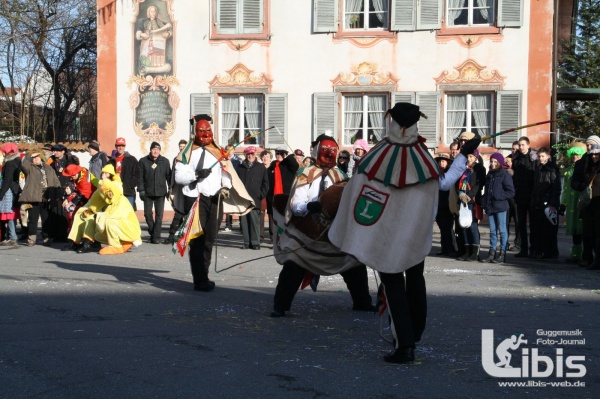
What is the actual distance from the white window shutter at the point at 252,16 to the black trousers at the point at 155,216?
781 cm

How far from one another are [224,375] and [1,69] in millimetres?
31134

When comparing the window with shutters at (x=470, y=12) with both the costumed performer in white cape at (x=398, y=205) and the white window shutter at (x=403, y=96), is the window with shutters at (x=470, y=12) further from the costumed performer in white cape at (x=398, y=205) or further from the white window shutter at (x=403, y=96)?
the costumed performer in white cape at (x=398, y=205)

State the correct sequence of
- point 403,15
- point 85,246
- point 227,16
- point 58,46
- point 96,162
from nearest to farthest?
1. point 85,246
2. point 96,162
3. point 403,15
4. point 227,16
5. point 58,46

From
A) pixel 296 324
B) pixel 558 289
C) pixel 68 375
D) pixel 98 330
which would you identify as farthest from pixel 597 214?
pixel 68 375

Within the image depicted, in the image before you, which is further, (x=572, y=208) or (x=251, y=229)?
(x=251, y=229)

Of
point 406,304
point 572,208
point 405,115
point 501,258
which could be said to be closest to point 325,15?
point 572,208

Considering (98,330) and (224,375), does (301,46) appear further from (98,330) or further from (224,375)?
(224,375)

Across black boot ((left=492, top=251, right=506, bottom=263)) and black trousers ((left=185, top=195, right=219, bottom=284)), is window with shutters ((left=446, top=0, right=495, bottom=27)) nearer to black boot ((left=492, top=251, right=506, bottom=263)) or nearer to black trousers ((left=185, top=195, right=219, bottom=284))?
black boot ((left=492, top=251, right=506, bottom=263))

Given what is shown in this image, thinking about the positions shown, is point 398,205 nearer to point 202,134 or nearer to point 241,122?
point 202,134

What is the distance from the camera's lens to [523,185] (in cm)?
1517

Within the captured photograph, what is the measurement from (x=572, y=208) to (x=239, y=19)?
12.5 metres

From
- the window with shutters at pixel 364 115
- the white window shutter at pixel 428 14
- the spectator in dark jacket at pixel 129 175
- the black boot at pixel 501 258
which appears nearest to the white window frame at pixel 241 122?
the window with shutters at pixel 364 115

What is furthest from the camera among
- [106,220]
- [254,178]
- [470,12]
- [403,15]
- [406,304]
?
[403,15]

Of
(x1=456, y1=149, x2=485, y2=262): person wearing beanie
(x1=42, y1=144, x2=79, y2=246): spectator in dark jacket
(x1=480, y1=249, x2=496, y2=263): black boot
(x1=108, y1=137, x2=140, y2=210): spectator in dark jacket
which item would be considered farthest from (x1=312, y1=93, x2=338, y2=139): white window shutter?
(x1=480, y1=249, x2=496, y2=263): black boot
